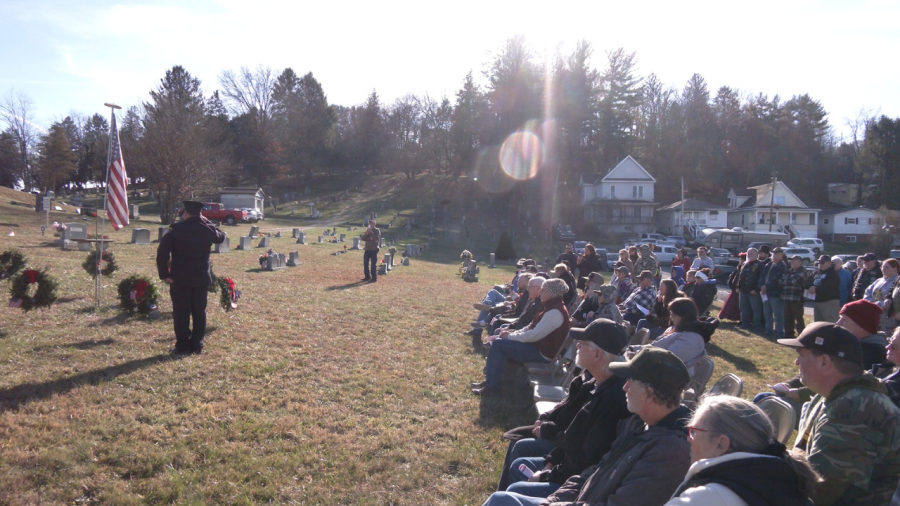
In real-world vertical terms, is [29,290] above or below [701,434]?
below

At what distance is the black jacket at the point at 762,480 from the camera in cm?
185

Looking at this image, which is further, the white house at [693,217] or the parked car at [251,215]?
the white house at [693,217]

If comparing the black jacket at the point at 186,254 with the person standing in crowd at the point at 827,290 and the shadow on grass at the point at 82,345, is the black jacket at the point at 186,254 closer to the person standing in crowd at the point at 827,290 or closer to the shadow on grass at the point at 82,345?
the shadow on grass at the point at 82,345

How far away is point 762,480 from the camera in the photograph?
1876 millimetres

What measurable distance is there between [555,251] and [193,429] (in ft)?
122

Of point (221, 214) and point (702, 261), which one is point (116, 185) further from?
point (221, 214)

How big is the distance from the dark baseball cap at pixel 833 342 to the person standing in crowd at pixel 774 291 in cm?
938

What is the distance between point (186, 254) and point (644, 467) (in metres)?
6.33

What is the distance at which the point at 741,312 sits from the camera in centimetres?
1251

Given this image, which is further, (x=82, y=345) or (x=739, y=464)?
(x=82, y=345)

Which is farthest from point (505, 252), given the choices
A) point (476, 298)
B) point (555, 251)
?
point (476, 298)

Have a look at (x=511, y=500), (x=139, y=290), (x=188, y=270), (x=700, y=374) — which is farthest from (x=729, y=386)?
(x=139, y=290)

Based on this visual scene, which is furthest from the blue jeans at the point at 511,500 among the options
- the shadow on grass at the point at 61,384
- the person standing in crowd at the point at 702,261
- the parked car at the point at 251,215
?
the parked car at the point at 251,215

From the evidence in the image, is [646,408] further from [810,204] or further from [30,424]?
[810,204]
